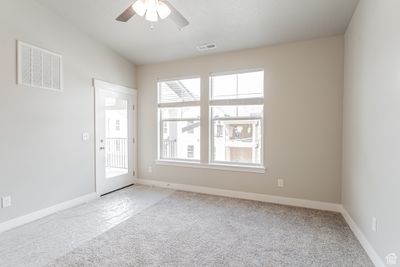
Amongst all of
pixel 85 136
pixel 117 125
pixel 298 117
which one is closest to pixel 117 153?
pixel 117 125

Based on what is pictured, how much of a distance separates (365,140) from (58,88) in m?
4.20

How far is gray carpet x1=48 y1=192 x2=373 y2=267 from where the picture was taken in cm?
219

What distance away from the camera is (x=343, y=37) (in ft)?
10.9

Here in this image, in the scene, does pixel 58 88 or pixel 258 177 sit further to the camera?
pixel 258 177

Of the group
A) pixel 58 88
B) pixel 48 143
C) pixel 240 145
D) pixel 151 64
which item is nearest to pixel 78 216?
pixel 48 143

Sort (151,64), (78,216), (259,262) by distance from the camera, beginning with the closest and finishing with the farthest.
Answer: (259,262) < (78,216) < (151,64)

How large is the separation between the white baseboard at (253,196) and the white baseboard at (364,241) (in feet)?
1.04

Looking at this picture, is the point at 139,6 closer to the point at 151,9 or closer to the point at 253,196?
the point at 151,9

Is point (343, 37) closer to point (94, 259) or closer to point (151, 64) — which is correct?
point (151, 64)

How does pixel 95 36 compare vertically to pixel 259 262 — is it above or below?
above

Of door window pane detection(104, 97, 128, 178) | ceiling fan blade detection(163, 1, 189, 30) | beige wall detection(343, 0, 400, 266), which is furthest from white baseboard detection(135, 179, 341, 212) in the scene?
ceiling fan blade detection(163, 1, 189, 30)

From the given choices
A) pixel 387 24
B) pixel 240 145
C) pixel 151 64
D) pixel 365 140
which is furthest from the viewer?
pixel 151 64

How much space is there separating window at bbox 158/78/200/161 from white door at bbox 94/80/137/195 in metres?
0.65

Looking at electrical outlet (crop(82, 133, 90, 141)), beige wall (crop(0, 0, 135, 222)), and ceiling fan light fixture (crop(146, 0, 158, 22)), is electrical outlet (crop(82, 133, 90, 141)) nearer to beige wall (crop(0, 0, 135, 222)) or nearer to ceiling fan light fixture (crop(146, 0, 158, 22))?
beige wall (crop(0, 0, 135, 222))
